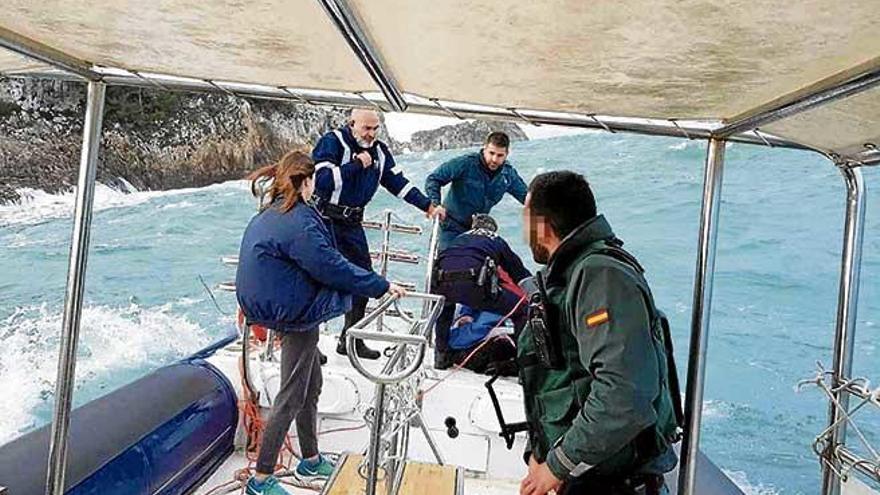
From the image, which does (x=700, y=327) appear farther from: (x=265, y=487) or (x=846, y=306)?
(x=265, y=487)

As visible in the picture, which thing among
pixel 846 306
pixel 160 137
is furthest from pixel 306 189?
pixel 160 137

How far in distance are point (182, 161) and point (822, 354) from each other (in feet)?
18.1

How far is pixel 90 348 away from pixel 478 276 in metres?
4.25

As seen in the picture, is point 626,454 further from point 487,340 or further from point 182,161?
point 182,161

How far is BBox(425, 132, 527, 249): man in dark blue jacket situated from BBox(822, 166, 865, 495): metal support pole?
A: 1.57 m

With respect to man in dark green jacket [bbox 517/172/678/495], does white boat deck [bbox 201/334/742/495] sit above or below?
below

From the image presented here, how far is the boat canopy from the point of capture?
2.61ft

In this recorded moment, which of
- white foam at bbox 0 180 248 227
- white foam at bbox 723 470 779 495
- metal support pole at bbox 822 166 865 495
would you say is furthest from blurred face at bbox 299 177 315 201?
white foam at bbox 0 180 248 227

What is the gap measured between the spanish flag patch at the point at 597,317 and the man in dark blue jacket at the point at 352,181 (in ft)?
5.17

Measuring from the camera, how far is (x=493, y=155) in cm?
302

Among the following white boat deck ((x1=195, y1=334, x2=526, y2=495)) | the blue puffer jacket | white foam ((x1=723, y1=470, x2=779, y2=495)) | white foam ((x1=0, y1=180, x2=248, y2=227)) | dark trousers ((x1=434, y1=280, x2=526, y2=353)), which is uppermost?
the blue puffer jacket

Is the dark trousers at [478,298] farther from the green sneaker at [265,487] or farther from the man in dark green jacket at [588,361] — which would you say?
the man in dark green jacket at [588,361]

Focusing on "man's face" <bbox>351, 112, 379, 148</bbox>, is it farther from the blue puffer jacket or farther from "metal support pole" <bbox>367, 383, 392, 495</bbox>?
"metal support pole" <bbox>367, 383, 392, 495</bbox>

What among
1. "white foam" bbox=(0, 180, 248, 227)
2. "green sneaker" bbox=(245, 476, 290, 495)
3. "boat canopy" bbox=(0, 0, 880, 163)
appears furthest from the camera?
"white foam" bbox=(0, 180, 248, 227)
